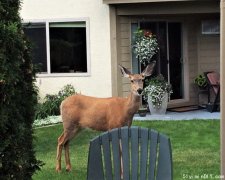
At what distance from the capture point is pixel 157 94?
1329cm

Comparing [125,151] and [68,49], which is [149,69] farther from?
[68,49]

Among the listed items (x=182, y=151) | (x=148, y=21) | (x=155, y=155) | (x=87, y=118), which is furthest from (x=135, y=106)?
(x=148, y=21)

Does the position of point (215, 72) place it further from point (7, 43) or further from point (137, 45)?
point (7, 43)

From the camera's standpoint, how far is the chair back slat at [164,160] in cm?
431

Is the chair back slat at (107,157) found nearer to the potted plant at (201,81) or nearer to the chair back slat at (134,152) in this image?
the chair back slat at (134,152)

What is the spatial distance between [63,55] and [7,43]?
10.6 meters

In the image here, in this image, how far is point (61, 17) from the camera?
1405cm

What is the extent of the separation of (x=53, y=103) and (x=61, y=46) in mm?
1605

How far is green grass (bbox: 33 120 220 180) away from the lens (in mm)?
7633

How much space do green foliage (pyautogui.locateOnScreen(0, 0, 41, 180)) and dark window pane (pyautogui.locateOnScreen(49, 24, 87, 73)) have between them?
9.94m

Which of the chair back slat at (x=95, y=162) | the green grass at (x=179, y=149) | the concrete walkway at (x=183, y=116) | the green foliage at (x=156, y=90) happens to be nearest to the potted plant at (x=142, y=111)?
the concrete walkway at (x=183, y=116)

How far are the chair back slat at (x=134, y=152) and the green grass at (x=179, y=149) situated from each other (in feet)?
6.22

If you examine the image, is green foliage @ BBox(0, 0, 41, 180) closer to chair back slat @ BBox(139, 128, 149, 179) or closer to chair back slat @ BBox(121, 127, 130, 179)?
chair back slat @ BBox(121, 127, 130, 179)

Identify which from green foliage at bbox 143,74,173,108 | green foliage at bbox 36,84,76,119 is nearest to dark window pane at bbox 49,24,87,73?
green foliage at bbox 36,84,76,119
